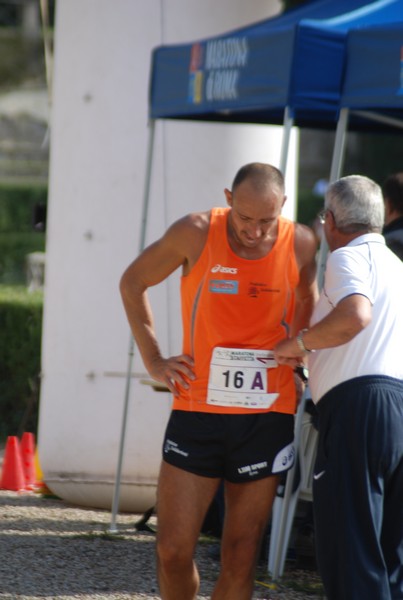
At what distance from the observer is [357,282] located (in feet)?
11.7

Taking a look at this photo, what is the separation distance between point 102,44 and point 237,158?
1.01 m

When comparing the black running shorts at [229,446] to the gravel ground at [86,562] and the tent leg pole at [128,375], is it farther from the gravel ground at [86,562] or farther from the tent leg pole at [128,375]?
the tent leg pole at [128,375]

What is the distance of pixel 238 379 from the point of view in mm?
3732

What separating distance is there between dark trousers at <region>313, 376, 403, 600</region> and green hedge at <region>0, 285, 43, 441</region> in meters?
6.14

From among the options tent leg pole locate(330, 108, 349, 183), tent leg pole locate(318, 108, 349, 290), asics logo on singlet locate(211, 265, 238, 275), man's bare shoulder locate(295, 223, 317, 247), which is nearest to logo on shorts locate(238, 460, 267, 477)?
asics logo on singlet locate(211, 265, 238, 275)

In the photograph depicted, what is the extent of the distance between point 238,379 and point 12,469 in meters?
3.82

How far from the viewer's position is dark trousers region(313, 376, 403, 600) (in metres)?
3.59

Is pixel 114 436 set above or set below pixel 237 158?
below

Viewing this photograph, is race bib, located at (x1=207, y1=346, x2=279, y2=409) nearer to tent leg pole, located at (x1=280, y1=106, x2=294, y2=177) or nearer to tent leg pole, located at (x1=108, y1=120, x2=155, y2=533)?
tent leg pole, located at (x1=280, y1=106, x2=294, y2=177)

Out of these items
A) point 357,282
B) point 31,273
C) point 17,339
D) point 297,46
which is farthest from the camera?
point 31,273

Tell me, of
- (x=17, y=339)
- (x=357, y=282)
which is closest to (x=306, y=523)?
(x=357, y=282)

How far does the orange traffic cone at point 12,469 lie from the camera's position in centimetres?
719

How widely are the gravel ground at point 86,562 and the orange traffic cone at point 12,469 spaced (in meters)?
0.59

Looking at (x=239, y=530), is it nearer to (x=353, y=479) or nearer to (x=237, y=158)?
(x=353, y=479)
